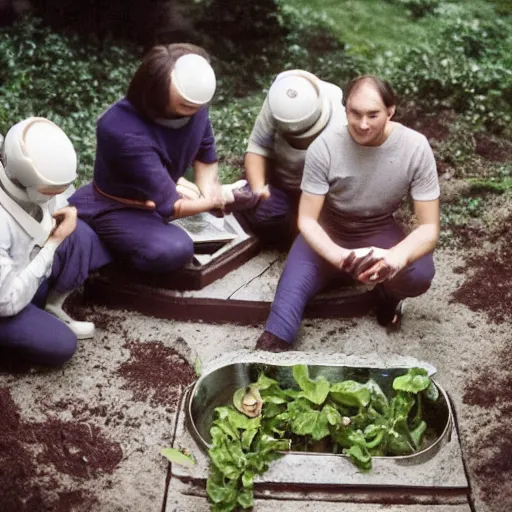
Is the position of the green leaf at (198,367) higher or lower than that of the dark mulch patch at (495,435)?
lower

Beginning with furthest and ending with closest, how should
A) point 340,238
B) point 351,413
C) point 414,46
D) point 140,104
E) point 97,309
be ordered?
1. point 414,46
2. point 97,309
3. point 340,238
4. point 140,104
5. point 351,413

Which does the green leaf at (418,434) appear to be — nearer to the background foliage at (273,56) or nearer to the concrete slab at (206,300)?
the concrete slab at (206,300)

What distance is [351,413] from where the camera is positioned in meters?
2.89

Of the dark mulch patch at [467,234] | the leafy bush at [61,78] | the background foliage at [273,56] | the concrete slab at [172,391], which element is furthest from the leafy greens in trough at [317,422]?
the leafy bush at [61,78]

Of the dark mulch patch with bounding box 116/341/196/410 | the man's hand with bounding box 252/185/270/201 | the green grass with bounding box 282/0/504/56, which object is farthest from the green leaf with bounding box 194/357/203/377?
the green grass with bounding box 282/0/504/56

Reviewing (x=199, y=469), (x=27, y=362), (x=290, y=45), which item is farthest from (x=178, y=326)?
(x=290, y=45)

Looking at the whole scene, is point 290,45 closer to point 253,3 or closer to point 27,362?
point 253,3

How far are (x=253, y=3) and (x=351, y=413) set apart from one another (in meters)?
4.03

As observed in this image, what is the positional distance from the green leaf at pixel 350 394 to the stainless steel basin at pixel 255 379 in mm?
81

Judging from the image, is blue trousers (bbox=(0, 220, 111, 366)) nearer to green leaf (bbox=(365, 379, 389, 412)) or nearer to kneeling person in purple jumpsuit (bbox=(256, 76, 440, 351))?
kneeling person in purple jumpsuit (bbox=(256, 76, 440, 351))

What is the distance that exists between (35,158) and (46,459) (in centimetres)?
117

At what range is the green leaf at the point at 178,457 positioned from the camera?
271cm

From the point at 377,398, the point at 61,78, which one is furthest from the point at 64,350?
the point at 61,78

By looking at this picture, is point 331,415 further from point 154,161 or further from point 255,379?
point 154,161
